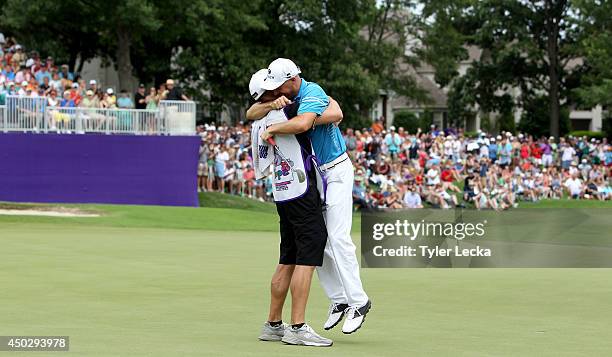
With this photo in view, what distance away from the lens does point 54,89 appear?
3077 cm

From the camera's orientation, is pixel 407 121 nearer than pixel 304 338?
No

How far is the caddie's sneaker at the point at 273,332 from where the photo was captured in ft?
28.7

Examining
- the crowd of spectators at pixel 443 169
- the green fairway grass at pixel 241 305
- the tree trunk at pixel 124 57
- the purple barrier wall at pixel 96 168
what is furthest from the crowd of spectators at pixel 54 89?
the green fairway grass at pixel 241 305

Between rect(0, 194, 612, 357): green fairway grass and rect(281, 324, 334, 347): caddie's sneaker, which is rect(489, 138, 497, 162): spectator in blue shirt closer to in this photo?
rect(0, 194, 612, 357): green fairway grass

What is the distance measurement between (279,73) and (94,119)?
72.2 feet

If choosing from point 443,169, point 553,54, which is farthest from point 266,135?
point 553,54

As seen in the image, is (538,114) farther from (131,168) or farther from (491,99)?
(131,168)

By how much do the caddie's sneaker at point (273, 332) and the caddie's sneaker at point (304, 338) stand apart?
169 millimetres

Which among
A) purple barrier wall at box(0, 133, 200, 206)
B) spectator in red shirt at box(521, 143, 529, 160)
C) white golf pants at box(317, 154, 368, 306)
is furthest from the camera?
spectator in red shirt at box(521, 143, 529, 160)

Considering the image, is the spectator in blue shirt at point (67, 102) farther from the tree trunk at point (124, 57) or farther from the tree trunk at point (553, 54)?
the tree trunk at point (553, 54)

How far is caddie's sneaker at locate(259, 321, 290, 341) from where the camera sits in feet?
28.7

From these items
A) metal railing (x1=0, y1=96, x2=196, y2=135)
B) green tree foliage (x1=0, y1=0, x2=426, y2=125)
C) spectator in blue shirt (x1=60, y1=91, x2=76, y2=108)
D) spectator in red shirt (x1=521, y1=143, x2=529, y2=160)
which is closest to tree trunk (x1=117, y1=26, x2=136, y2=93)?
green tree foliage (x1=0, y1=0, x2=426, y2=125)

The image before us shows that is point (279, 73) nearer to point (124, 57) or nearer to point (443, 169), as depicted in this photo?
point (443, 169)

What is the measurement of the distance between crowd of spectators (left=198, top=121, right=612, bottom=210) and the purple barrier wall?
10.4 ft
